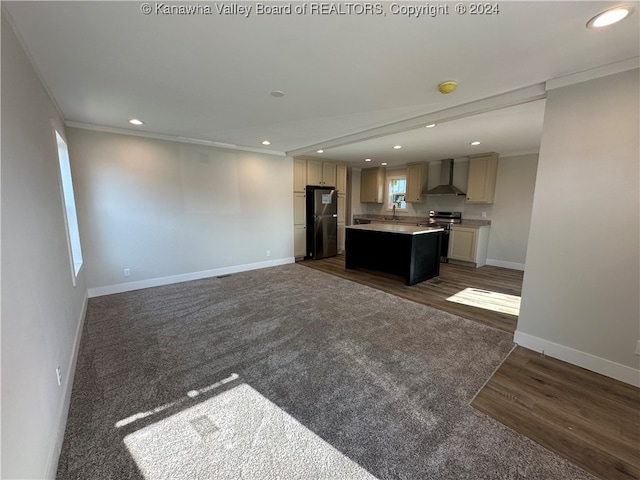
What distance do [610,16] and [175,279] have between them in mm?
5286

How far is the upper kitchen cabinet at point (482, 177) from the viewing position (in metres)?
5.29

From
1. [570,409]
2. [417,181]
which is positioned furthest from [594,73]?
[417,181]

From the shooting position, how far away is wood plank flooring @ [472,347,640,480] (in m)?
1.38

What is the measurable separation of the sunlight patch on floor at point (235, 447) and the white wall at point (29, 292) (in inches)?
18.2

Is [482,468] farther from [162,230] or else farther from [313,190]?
[313,190]

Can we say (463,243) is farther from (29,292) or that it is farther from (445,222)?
(29,292)

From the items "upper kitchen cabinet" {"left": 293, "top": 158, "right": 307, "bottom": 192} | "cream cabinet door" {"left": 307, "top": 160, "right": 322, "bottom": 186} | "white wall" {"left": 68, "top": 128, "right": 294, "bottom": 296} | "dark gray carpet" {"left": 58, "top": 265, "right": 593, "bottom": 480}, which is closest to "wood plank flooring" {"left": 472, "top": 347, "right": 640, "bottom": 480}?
"dark gray carpet" {"left": 58, "top": 265, "right": 593, "bottom": 480}

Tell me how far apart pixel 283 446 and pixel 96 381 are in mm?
1570

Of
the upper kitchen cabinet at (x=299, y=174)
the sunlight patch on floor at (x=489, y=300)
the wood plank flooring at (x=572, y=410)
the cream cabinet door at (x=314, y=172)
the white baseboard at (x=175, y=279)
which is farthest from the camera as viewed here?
the cream cabinet door at (x=314, y=172)

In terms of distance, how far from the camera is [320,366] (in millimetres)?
2111

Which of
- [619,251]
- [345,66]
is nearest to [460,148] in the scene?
[619,251]

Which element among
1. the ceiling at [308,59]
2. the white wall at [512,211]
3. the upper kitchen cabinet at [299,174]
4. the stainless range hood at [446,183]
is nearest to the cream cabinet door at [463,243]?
the white wall at [512,211]

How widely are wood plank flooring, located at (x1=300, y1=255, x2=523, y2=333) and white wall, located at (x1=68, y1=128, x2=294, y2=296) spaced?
1579 mm

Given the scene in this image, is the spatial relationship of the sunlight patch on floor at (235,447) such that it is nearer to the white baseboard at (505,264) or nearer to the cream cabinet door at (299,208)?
the cream cabinet door at (299,208)
